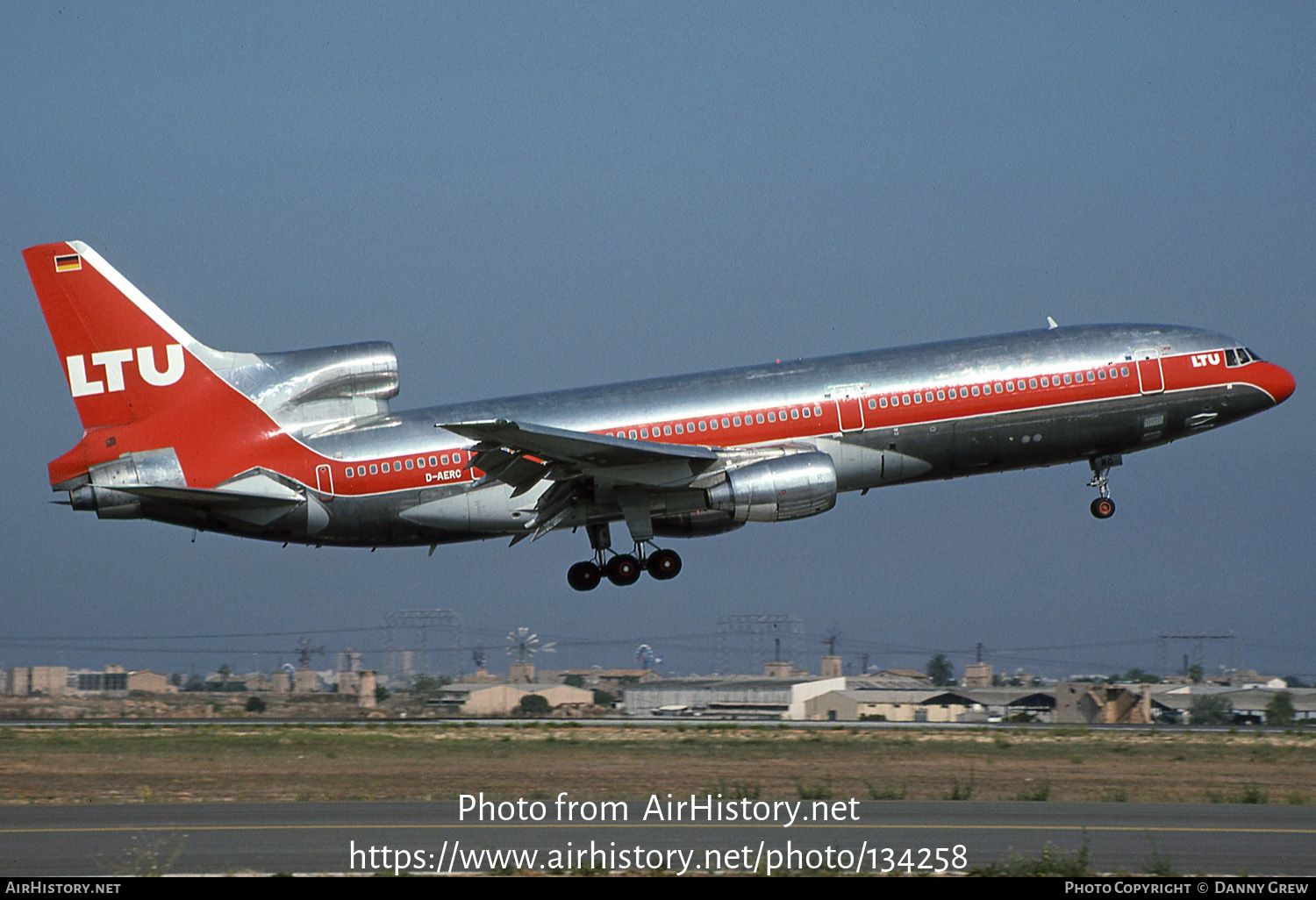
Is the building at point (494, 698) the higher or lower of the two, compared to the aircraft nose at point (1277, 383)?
lower

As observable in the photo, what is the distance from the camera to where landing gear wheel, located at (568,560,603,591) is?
3650 centimetres

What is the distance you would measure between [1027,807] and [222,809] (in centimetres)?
1406

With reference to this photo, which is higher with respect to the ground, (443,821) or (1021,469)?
(1021,469)

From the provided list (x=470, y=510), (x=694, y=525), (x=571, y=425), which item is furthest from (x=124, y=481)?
(x=694, y=525)

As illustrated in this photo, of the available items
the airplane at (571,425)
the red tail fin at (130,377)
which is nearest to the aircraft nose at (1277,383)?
the airplane at (571,425)

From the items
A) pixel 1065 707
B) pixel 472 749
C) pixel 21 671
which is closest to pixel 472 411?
pixel 472 749

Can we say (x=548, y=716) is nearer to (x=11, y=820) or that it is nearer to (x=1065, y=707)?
(x=1065, y=707)

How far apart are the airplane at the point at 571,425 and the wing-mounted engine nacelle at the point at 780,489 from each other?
0.15 ft

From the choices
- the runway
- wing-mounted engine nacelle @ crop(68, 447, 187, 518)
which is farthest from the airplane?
the runway

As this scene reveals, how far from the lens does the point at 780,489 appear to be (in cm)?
3272

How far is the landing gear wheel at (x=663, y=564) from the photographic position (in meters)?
36.1

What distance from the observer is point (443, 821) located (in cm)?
2223

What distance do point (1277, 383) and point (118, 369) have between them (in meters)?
29.7

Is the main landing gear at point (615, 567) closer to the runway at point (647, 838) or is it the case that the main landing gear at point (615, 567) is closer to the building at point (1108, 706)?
the runway at point (647, 838)
